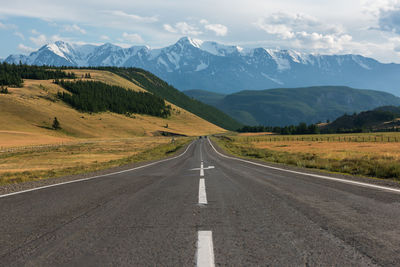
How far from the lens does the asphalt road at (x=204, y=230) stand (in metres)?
3.15

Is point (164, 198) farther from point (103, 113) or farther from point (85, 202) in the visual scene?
point (103, 113)

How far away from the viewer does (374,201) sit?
583cm

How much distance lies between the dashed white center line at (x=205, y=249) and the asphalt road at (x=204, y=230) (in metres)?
0.01

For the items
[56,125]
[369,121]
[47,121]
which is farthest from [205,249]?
[369,121]

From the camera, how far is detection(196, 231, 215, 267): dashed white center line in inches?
119

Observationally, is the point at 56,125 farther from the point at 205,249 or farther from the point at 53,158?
the point at 205,249

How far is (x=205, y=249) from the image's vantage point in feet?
11.0

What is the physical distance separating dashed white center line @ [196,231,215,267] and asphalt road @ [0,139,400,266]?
0.01m

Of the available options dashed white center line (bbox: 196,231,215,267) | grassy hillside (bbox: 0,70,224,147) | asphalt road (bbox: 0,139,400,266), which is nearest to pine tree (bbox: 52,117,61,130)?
grassy hillside (bbox: 0,70,224,147)

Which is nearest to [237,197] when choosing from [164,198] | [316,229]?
[164,198]

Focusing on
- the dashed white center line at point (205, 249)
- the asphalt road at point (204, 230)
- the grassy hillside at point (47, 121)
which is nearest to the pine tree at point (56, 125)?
the grassy hillside at point (47, 121)

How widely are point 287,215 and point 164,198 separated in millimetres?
3036

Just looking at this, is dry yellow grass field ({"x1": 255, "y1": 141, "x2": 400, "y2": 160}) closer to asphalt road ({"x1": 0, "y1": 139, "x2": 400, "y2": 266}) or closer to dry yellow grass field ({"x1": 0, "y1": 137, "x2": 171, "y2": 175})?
asphalt road ({"x1": 0, "y1": 139, "x2": 400, "y2": 266})

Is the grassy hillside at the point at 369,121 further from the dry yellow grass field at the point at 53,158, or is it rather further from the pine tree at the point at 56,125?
the dry yellow grass field at the point at 53,158
